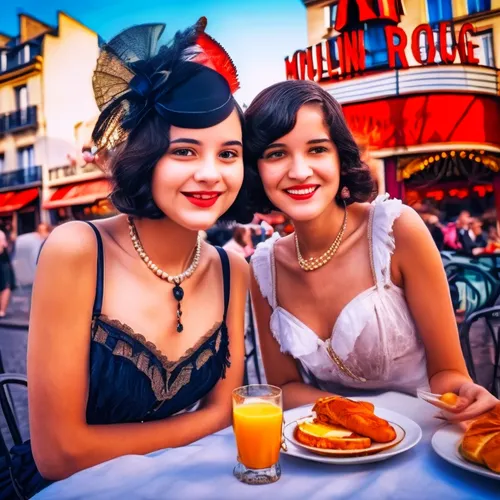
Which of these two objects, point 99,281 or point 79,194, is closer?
point 99,281

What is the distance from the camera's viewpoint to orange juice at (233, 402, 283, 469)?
0.86 metres

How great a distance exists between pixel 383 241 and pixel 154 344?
28.9 inches

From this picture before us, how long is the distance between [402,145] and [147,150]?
1.02 m

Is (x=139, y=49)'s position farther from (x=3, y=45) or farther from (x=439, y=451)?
(x=439, y=451)

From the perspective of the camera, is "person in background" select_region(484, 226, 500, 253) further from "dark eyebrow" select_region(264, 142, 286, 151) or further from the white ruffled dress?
"dark eyebrow" select_region(264, 142, 286, 151)

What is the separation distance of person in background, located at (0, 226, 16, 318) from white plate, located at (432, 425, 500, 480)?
1510mm

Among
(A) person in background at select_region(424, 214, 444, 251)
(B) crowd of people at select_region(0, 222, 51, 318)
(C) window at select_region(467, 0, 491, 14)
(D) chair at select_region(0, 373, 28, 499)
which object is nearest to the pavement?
(B) crowd of people at select_region(0, 222, 51, 318)

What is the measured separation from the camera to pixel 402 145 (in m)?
1.81

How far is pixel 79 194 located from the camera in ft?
5.74

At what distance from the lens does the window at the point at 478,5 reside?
5.48ft

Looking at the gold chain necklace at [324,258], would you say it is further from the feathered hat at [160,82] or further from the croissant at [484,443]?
the croissant at [484,443]

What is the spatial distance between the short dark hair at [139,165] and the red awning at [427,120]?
670mm

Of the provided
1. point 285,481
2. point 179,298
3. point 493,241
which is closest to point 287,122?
point 179,298

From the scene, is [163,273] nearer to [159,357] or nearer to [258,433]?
[159,357]
